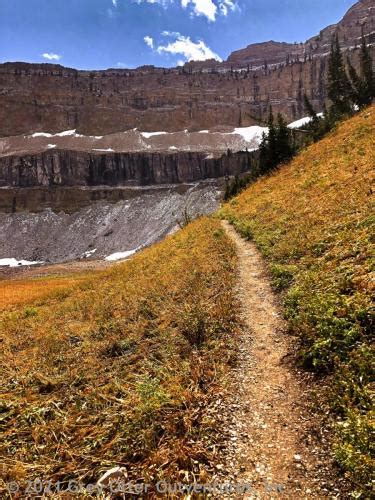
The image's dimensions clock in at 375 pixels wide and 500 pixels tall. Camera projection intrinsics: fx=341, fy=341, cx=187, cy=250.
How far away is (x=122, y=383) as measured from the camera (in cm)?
664

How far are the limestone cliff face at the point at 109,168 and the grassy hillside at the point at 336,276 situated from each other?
6171 inches

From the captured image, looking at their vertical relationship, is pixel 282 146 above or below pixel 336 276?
above

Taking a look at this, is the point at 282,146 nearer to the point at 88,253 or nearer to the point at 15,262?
the point at 88,253

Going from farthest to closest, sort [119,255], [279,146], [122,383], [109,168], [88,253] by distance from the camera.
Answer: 1. [109,168]
2. [88,253]
3. [119,255]
4. [279,146]
5. [122,383]

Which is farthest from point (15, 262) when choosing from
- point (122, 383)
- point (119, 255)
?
point (122, 383)

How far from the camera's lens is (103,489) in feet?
14.0

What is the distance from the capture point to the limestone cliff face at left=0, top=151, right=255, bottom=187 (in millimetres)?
171250

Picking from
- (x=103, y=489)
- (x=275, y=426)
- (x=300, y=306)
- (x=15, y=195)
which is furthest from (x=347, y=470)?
(x=15, y=195)

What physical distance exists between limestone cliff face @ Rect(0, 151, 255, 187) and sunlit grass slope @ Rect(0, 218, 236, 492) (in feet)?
539

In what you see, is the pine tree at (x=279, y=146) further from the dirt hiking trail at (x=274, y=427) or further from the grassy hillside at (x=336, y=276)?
the dirt hiking trail at (x=274, y=427)

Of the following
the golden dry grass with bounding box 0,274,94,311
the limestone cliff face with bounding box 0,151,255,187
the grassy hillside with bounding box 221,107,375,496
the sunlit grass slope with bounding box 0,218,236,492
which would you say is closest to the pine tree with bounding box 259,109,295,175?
the grassy hillside with bounding box 221,107,375,496

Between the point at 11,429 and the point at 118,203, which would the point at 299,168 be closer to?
the point at 11,429

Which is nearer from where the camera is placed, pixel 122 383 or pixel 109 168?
pixel 122 383

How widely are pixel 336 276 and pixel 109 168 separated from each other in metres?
184
